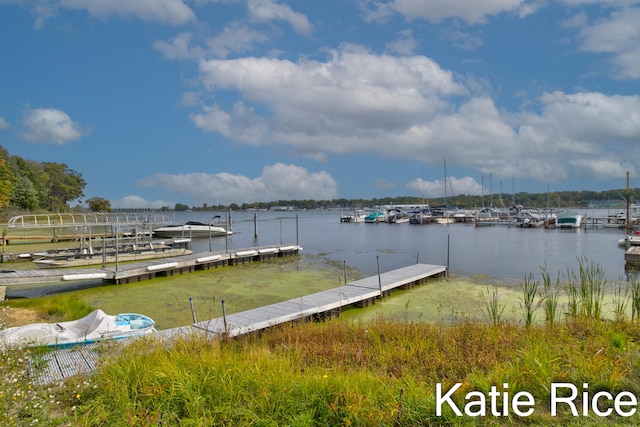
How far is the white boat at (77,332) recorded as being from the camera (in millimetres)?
7355

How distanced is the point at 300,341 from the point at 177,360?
2.68 meters

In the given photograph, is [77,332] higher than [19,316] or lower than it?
higher

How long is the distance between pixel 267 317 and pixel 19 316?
6635 millimetres

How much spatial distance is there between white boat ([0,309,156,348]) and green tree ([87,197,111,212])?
74220 millimetres

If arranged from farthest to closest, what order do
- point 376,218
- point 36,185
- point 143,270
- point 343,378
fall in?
point 376,218
point 36,185
point 143,270
point 343,378

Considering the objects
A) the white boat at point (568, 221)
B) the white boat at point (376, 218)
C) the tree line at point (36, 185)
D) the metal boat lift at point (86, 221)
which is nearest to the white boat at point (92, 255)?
the metal boat lift at point (86, 221)

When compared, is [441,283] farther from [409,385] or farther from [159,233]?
[159,233]

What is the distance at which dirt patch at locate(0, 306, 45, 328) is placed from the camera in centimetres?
990

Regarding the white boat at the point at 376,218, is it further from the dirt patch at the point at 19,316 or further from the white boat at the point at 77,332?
the white boat at the point at 77,332

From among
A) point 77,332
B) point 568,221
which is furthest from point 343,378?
point 568,221

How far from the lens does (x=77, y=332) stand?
845cm

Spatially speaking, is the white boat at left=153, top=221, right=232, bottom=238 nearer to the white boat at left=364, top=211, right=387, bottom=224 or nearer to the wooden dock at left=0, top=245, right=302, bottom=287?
the wooden dock at left=0, top=245, right=302, bottom=287

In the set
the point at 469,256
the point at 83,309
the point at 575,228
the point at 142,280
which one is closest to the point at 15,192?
the point at 142,280

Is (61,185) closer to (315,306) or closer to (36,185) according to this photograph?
(36,185)
